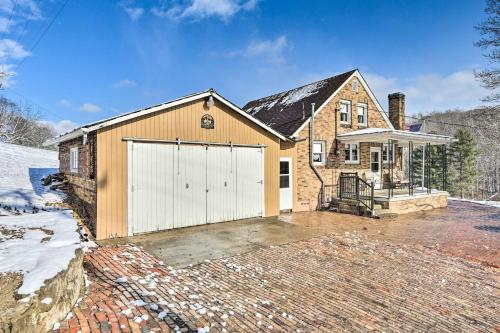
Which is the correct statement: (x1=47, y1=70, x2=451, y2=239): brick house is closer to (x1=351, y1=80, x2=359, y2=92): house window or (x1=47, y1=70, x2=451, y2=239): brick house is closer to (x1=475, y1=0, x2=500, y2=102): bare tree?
(x1=351, y1=80, x2=359, y2=92): house window

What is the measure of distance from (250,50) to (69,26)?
33.1 feet

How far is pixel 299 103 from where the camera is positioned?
17.0 m

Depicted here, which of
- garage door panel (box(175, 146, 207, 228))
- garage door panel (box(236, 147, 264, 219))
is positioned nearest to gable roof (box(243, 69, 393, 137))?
garage door panel (box(236, 147, 264, 219))

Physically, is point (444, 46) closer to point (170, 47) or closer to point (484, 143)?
point (170, 47)

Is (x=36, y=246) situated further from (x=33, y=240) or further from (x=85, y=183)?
(x=85, y=183)

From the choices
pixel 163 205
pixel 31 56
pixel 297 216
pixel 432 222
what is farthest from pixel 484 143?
pixel 31 56

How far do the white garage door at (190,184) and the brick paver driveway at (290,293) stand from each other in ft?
5.48

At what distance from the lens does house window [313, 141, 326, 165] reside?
1499cm

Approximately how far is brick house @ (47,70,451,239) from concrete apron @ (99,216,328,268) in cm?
58

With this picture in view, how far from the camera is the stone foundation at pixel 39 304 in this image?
2896 mm

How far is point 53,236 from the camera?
5289mm

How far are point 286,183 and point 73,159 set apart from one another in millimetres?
8662

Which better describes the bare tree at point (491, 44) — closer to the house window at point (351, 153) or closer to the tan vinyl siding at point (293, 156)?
the house window at point (351, 153)

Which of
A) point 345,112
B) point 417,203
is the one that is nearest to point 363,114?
point 345,112
